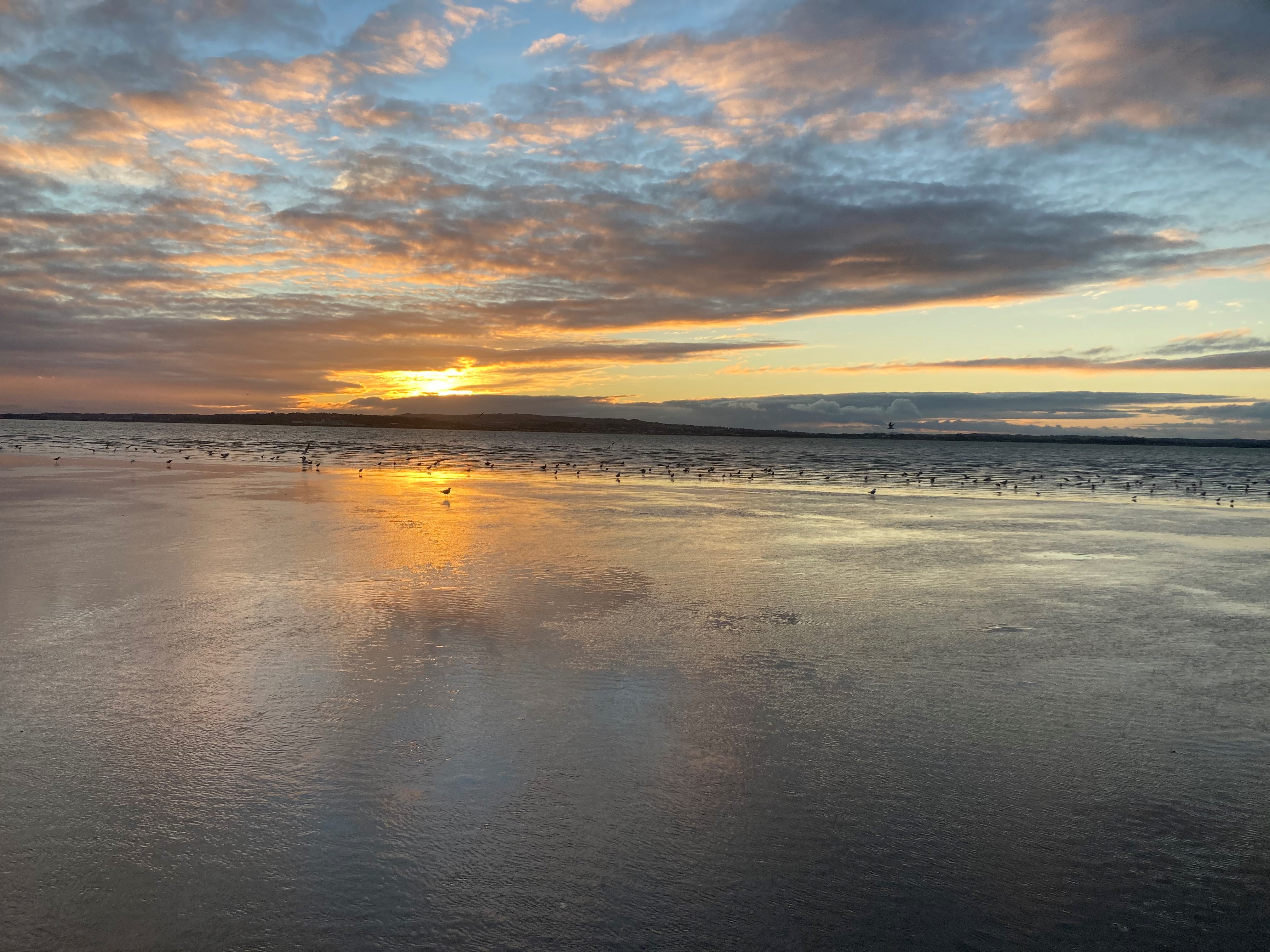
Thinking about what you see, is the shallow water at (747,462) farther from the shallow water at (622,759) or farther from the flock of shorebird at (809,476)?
the shallow water at (622,759)

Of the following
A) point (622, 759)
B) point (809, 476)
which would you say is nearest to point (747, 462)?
point (809, 476)

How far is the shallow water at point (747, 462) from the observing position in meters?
41.7

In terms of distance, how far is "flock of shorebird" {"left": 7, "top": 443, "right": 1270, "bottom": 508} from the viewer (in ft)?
134

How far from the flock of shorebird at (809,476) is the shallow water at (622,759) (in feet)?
70.2

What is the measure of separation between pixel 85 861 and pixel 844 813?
4.52m

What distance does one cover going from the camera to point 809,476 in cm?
5062

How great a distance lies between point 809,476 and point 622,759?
151 ft

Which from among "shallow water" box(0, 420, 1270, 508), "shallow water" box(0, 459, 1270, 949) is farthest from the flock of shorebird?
"shallow water" box(0, 459, 1270, 949)

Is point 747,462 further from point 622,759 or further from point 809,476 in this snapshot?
point 622,759

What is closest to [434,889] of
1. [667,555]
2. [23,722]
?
[23,722]

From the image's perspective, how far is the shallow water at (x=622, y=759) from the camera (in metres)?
4.16

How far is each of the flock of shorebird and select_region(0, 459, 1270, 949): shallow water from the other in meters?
21.4

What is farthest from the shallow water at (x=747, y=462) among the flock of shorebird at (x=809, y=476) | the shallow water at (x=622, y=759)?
the shallow water at (x=622, y=759)

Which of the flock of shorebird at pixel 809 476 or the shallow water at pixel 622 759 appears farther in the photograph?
the flock of shorebird at pixel 809 476
